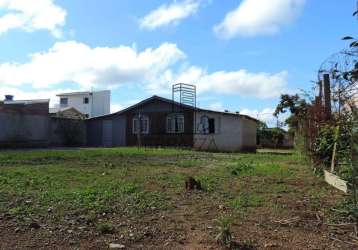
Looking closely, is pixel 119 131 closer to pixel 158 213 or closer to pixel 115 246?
pixel 158 213

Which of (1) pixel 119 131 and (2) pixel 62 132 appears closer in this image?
(2) pixel 62 132

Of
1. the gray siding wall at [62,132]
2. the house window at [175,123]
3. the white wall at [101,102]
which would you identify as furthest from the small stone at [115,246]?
the white wall at [101,102]

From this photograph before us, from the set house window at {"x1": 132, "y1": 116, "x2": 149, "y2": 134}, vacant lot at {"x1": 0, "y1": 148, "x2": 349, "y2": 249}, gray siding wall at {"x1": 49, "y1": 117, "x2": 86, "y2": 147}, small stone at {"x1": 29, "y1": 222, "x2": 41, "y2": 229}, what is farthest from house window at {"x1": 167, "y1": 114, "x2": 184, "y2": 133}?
small stone at {"x1": 29, "y1": 222, "x2": 41, "y2": 229}

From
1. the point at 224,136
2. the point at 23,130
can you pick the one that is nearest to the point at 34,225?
the point at 224,136

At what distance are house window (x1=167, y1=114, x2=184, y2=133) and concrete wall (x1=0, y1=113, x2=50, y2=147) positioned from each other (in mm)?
9475

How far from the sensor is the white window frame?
35062 mm

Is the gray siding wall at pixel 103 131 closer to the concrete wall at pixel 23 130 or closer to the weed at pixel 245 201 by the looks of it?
the concrete wall at pixel 23 130

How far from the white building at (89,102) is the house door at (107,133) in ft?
78.8

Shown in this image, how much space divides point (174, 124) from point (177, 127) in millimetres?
343

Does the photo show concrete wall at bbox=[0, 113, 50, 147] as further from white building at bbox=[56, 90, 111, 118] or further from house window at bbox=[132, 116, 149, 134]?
white building at bbox=[56, 90, 111, 118]

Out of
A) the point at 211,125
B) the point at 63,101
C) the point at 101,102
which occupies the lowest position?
the point at 211,125

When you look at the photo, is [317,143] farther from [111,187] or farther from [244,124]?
[244,124]

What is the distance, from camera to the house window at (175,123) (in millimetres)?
35156

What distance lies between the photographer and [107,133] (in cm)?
3862
